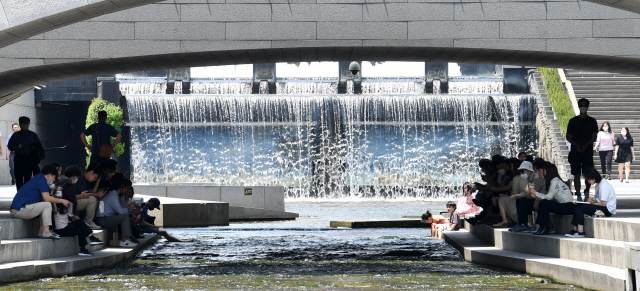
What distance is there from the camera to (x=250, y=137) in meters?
33.2

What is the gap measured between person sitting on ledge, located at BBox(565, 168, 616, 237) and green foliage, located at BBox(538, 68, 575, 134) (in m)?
18.4

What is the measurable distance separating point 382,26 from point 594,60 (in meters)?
3.75

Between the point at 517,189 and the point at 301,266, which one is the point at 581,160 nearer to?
the point at 517,189

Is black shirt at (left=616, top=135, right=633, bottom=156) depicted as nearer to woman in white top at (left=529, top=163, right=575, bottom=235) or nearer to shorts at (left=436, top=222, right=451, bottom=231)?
shorts at (left=436, top=222, right=451, bottom=231)

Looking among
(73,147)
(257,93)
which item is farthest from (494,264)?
(73,147)

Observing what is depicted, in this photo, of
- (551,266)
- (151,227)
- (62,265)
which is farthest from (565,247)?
(151,227)

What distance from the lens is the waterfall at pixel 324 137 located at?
3228cm

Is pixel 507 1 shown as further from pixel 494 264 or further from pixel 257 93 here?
pixel 257 93

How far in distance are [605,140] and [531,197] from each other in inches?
470

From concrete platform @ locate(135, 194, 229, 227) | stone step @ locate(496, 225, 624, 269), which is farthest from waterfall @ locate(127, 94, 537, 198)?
stone step @ locate(496, 225, 624, 269)

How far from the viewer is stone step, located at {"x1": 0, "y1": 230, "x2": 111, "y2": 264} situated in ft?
29.7

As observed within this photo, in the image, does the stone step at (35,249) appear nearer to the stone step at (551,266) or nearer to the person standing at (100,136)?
the person standing at (100,136)

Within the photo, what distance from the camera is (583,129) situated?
12.5m

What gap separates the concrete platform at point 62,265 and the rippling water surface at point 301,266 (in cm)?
17
